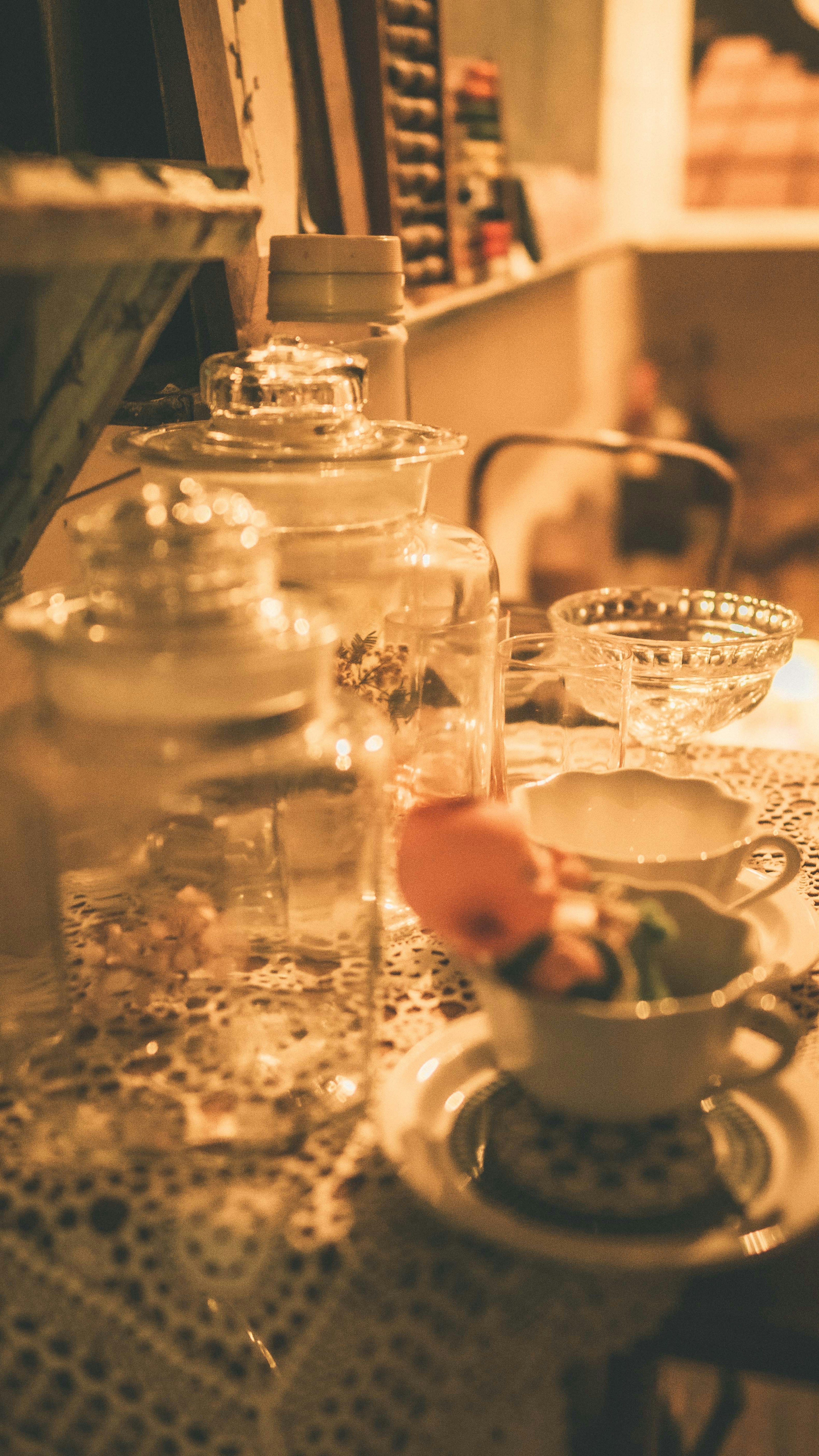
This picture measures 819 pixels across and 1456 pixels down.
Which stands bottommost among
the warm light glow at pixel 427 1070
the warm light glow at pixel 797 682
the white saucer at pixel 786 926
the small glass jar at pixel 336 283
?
the warm light glow at pixel 797 682

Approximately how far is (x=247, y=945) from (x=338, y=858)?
69 mm

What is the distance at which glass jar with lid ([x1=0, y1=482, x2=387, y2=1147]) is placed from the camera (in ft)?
1.36

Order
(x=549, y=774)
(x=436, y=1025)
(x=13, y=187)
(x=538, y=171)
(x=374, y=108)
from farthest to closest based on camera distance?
(x=538, y=171) → (x=374, y=108) → (x=549, y=774) → (x=436, y=1025) → (x=13, y=187)

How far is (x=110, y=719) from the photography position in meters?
0.42

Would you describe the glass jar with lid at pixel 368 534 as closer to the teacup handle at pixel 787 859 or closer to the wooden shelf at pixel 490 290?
the teacup handle at pixel 787 859

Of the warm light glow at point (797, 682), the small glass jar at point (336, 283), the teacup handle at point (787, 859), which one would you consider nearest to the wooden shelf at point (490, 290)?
the small glass jar at point (336, 283)

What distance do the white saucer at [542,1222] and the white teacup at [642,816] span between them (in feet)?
0.36

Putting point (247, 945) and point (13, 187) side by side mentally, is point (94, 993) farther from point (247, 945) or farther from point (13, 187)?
point (13, 187)

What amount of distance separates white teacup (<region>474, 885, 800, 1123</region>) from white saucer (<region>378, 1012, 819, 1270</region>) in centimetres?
2

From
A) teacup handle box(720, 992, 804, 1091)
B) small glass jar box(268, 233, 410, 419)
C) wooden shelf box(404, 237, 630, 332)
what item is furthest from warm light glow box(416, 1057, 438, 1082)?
wooden shelf box(404, 237, 630, 332)

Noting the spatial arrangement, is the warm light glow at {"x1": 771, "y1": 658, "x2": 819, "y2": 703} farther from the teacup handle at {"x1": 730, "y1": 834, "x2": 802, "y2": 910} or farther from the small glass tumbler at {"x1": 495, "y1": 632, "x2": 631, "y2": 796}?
the teacup handle at {"x1": 730, "y1": 834, "x2": 802, "y2": 910}

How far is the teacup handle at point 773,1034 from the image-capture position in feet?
1.39

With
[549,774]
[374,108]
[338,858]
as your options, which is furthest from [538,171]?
[338,858]

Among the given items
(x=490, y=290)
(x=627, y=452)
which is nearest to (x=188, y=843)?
(x=627, y=452)
